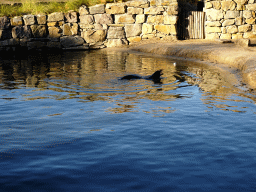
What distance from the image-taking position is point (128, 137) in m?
4.42

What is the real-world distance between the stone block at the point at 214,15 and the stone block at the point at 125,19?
407 cm

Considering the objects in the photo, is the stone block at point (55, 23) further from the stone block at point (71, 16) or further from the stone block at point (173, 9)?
the stone block at point (173, 9)

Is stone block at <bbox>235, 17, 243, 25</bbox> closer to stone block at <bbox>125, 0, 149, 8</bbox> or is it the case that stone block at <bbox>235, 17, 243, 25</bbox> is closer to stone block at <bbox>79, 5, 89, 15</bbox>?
stone block at <bbox>125, 0, 149, 8</bbox>

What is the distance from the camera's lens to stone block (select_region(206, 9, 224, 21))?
55.2 ft

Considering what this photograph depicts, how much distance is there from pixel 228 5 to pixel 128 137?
14142 millimetres

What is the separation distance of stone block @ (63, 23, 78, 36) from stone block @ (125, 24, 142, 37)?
2.96m

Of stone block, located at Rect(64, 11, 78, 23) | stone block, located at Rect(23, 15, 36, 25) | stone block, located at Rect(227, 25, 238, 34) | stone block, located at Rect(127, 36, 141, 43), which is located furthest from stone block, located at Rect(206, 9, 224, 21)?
stone block, located at Rect(23, 15, 36, 25)

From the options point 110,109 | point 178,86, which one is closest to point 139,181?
point 110,109

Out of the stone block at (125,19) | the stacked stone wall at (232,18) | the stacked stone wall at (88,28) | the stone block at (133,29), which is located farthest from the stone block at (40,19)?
the stacked stone wall at (232,18)

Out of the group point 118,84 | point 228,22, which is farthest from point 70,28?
point 118,84

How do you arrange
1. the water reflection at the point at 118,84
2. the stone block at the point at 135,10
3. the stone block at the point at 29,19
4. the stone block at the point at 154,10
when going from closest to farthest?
the water reflection at the point at 118,84
the stone block at the point at 154,10
the stone block at the point at 135,10
the stone block at the point at 29,19

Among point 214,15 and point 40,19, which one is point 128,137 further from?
point 40,19

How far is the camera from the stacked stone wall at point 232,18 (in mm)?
16625

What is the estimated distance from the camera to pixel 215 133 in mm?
4543
